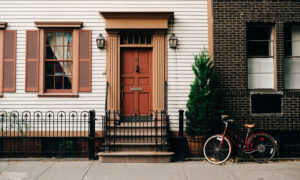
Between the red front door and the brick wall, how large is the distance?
6.71 ft

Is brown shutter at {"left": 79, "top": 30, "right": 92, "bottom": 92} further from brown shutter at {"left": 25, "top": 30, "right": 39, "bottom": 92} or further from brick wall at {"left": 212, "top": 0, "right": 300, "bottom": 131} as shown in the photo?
brick wall at {"left": 212, "top": 0, "right": 300, "bottom": 131}

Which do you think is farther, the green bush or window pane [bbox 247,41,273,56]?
window pane [bbox 247,41,273,56]

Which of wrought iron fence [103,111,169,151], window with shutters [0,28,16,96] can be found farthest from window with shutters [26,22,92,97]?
wrought iron fence [103,111,169,151]

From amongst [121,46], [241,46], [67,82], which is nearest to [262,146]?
[241,46]

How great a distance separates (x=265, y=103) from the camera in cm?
736

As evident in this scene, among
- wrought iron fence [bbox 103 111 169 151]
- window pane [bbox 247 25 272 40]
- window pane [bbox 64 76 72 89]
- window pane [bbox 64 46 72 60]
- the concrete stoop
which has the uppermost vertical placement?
window pane [bbox 247 25 272 40]

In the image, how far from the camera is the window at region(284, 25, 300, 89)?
754 centimetres

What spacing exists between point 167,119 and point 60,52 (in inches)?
148

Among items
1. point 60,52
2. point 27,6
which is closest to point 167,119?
point 60,52

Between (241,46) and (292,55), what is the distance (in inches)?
63.2

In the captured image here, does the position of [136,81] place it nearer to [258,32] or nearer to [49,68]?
[49,68]

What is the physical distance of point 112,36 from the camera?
754cm

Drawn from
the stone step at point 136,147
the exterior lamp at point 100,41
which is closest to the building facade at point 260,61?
the stone step at point 136,147

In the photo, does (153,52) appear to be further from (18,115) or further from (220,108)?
(18,115)
